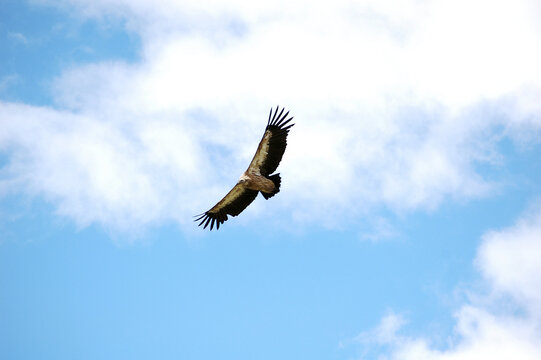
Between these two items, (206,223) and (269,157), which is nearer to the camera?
(269,157)

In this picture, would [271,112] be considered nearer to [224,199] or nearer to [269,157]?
[269,157]

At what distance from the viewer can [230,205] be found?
25.1m

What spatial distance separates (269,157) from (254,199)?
183 centimetres

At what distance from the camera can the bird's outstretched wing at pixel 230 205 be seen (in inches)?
967

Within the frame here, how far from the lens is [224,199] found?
2484 cm

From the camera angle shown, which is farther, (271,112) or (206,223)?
(206,223)

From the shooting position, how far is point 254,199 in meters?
24.8

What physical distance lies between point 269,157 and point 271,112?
1.50m

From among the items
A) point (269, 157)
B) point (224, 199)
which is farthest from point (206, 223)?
point (269, 157)

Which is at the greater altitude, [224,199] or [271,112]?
[271,112]

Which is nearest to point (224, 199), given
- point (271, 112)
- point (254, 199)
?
point (254, 199)

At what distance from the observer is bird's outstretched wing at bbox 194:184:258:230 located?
24562 millimetres

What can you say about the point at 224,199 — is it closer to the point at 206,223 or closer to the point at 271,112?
the point at 206,223

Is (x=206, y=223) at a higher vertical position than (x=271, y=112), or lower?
lower
